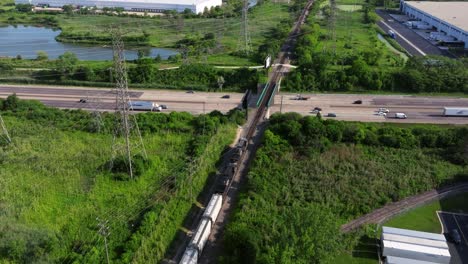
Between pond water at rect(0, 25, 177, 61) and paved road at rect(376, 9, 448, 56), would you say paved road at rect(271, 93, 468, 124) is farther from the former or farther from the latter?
→ pond water at rect(0, 25, 177, 61)

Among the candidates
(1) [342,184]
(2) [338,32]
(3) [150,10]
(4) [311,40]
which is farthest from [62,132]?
(3) [150,10]

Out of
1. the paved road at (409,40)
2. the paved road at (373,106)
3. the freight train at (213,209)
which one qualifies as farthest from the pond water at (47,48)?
the paved road at (409,40)

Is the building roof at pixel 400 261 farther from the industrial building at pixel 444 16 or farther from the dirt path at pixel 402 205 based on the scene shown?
the industrial building at pixel 444 16

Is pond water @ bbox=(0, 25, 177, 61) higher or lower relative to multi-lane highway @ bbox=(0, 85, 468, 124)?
higher

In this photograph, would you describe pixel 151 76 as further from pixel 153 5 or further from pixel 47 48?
pixel 153 5

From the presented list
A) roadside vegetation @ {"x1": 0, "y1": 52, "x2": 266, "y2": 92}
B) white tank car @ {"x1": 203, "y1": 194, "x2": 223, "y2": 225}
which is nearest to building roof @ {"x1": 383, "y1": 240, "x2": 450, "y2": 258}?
white tank car @ {"x1": 203, "y1": 194, "x2": 223, "y2": 225}

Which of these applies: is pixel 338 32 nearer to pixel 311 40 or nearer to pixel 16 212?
pixel 311 40

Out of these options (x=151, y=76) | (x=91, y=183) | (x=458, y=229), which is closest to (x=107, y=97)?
(x=151, y=76)
